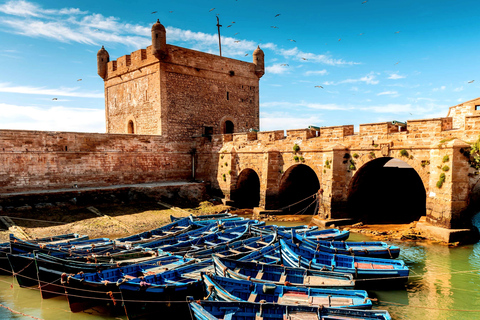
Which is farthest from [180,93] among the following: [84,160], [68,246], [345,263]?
[345,263]

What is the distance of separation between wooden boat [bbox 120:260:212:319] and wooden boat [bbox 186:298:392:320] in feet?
3.52

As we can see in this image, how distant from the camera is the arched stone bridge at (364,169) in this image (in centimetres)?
1287

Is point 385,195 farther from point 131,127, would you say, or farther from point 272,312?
point 131,127

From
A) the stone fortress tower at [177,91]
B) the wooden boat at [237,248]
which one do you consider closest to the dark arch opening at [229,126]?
the stone fortress tower at [177,91]

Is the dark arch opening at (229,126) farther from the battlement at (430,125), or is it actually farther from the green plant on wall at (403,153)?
the battlement at (430,125)

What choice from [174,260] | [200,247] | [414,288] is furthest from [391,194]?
[174,260]

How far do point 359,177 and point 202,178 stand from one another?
1194 cm

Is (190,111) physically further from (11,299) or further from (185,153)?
(11,299)

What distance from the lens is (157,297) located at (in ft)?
26.2

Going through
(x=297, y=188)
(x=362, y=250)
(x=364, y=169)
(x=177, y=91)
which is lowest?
(x=362, y=250)

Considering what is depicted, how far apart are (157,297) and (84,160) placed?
47.5 ft

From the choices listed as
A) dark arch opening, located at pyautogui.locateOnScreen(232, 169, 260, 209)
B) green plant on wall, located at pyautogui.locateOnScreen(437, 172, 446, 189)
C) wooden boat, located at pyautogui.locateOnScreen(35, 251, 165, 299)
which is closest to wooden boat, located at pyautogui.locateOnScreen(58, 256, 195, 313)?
wooden boat, located at pyautogui.locateOnScreen(35, 251, 165, 299)

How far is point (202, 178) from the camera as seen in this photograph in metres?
24.6

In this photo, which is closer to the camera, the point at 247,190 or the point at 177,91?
the point at 247,190
